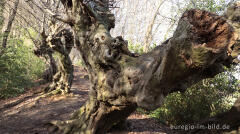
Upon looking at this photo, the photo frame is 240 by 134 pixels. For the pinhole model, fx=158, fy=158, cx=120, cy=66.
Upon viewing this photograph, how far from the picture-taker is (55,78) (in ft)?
27.0

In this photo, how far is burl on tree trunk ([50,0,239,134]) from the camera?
70.6 inches

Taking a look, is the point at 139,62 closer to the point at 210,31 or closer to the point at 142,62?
Result: the point at 142,62

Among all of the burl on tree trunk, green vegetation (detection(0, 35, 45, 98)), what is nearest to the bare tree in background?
the burl on tree trunk

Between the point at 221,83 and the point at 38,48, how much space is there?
8949mm

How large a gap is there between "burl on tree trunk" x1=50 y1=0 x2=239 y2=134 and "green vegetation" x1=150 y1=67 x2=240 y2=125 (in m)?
3.18

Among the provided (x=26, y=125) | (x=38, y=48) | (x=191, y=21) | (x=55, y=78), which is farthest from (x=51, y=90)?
(x=191, y=21)

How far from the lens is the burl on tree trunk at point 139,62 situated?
1793 millimetres

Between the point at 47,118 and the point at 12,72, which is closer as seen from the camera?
the point at 47,118

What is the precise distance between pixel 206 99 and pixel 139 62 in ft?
13.2

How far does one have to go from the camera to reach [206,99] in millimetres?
5445

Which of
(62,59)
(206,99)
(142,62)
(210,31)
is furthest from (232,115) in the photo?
(62,59)

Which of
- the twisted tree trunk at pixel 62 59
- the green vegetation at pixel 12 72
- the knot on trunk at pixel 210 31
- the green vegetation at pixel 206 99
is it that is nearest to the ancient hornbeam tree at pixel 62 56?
the twisted tree trunk at pixel 62 59

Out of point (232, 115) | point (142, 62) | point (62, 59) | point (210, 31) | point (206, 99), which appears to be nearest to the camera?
point (210, 31)

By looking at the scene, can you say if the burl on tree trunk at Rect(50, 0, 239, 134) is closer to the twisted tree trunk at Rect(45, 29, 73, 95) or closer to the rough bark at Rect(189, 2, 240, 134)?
the rough bark at Rect(189, 2, 240, 134)
